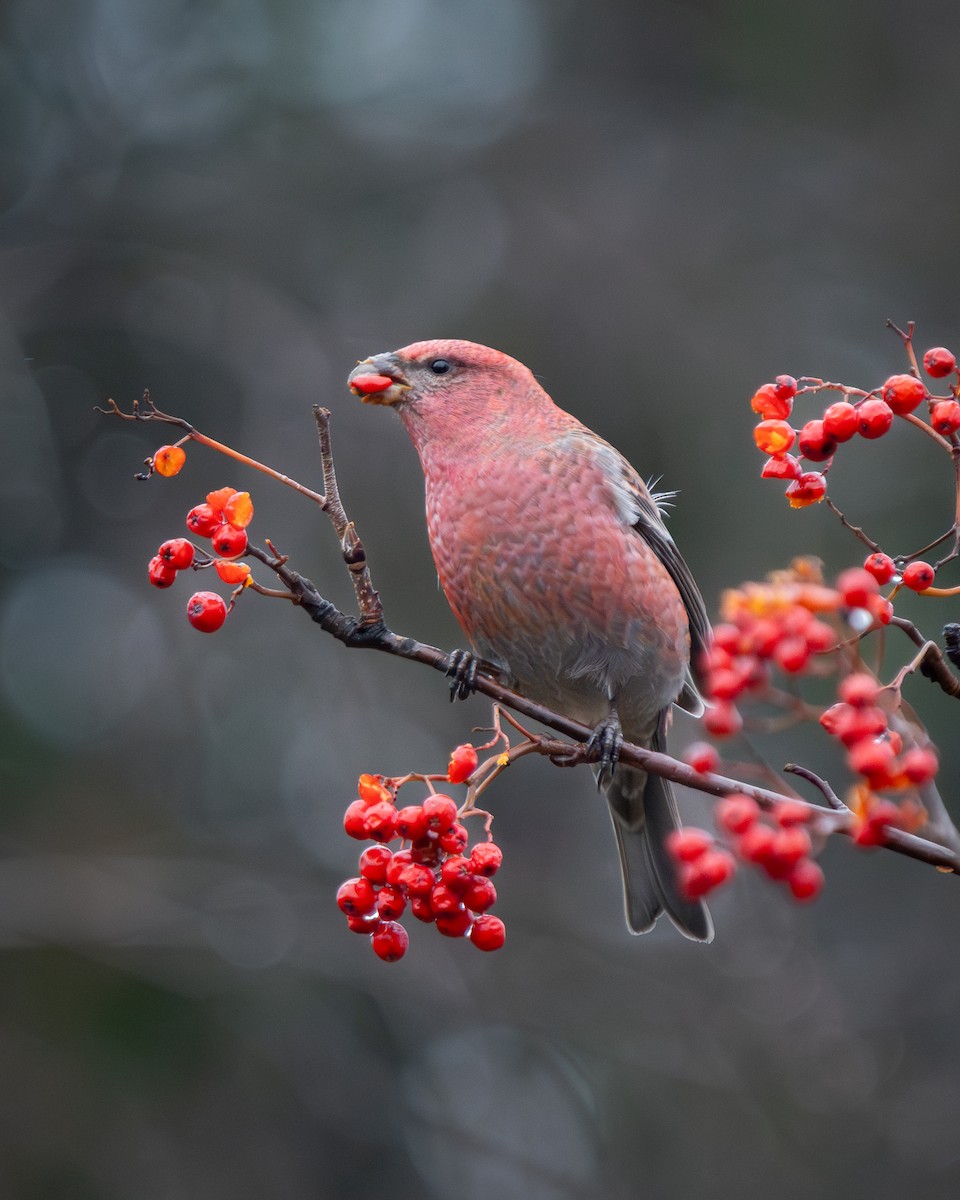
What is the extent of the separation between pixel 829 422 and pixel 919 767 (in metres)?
0.77

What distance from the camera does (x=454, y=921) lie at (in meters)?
1.97

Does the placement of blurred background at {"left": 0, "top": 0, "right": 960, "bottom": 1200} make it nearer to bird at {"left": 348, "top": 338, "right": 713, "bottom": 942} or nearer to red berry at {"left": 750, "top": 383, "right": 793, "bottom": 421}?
bird at {"left": 348, "top": 338, "right": 713, "bottom": 942}

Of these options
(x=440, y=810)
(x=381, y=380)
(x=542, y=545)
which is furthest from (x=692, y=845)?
(x=381, y=380)

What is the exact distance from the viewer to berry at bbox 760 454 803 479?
1.92 meters

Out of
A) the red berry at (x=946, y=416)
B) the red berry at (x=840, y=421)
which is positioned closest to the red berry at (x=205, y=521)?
the red berry at (x=840, y=421)

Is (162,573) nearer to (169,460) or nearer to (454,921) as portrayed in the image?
(169,460)

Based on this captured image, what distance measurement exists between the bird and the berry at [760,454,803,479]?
114 centimetres

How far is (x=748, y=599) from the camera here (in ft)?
4.45

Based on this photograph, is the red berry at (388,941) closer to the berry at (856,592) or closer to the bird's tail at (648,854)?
the berry at (856,592)

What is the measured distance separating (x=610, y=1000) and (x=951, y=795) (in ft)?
6.93

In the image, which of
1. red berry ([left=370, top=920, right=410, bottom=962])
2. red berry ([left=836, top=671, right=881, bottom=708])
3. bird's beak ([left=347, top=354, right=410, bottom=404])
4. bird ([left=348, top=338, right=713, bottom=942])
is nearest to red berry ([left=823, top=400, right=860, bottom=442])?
red berry ([left=836, top=671, right=881, bottom=708])

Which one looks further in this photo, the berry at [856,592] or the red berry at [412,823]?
the red berry at [412,823]

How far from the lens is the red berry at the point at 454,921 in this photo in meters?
1.96

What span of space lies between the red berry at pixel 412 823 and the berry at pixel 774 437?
73 cm
